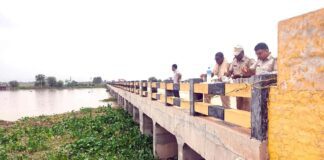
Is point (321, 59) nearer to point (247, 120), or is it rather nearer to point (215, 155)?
point (247, 120)

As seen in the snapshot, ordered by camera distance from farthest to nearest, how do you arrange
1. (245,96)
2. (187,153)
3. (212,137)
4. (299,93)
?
(187,153) → (212,137) → (245,96) → (299,93)

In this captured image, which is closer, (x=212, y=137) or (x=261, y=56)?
(x=212, y=137)

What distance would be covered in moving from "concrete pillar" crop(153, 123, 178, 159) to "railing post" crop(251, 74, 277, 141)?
635 cm

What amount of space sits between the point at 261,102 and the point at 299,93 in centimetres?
43

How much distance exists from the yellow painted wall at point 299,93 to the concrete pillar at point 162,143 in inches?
255

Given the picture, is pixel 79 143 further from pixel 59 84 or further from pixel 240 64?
pixel 59 84

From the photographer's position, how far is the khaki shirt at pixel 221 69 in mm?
6008

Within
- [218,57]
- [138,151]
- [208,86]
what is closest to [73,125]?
[138,151]

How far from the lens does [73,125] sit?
16.9 meters

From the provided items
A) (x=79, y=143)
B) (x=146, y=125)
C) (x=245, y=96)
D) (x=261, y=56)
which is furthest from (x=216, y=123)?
(x=79, y=143)

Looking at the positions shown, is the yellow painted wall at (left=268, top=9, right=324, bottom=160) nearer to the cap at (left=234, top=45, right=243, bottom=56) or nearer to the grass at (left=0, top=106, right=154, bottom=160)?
the cap at (left=234, top=45, right=243, bottom=56)

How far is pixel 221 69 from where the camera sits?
241 inches

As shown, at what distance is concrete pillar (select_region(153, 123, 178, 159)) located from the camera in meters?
8.91

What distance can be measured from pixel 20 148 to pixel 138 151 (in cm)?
600
